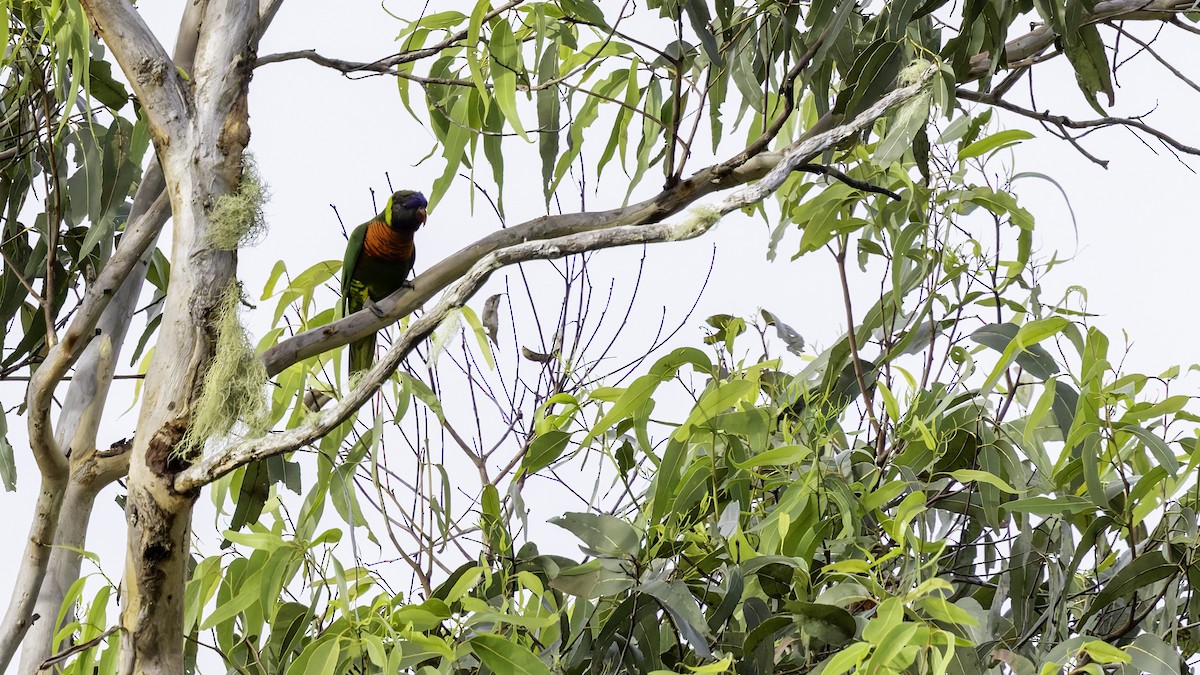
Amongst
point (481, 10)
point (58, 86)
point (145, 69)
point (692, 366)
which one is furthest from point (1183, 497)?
point (58, 86)

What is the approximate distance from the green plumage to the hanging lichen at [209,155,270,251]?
1.08m

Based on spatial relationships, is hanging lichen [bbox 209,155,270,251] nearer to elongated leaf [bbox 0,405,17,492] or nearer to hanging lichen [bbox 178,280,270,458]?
hanging lichen [bbox 178,280,270,458]

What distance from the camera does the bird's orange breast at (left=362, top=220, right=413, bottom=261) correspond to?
222 centimetres

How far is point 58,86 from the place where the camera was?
4.40 ft

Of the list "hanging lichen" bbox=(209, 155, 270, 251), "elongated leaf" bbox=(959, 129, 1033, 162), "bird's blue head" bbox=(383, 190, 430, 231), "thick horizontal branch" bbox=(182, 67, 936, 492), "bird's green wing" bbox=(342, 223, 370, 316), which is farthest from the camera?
"bird's blue head" bbox=(383, 190, 430, 231)

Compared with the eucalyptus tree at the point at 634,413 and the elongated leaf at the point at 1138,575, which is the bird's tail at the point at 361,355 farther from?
the elongated leaf at the point at 1138,575

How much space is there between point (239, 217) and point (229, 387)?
0.16 meters

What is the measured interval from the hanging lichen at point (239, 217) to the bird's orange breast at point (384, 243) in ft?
3.69

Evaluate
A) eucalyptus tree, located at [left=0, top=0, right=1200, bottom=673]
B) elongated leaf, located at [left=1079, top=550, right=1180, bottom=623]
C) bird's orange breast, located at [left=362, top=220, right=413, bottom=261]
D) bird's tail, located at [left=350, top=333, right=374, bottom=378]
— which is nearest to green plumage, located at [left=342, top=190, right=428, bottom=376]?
bird's orange breast, located at [left=362, top=220, right=413, bottom=261]

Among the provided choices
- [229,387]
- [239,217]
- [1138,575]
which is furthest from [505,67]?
[1138,575]

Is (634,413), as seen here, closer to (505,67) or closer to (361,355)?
(505,67)

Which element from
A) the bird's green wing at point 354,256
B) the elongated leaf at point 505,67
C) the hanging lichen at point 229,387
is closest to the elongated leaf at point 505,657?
the hanging lichen at point 229,387

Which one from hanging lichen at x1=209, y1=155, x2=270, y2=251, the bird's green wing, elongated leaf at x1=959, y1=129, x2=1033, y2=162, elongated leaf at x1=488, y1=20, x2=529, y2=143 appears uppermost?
the bird's green wing

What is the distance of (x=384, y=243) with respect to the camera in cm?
222
